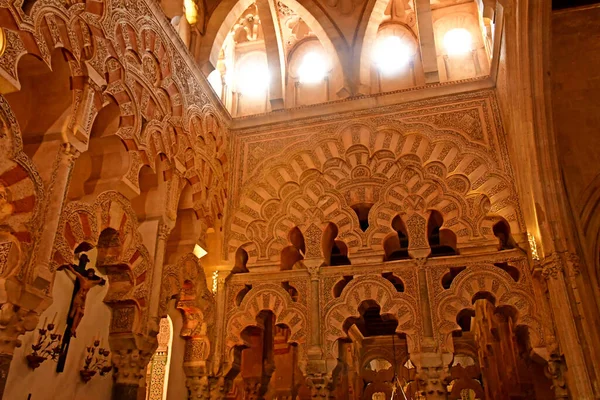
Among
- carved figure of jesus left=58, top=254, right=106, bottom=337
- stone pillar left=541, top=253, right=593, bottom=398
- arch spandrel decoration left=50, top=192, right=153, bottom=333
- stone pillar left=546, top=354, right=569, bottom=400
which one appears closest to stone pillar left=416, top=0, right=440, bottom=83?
stone pillar left=541, top=253, right=593, bottom=398

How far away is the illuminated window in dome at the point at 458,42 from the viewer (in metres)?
8.84

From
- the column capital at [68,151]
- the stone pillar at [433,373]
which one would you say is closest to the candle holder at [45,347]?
the column capital at [68,151]

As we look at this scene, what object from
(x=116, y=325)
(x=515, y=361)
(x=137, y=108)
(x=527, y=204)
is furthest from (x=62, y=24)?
(x=515, y=361)

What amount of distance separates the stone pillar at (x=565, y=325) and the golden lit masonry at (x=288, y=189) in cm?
2

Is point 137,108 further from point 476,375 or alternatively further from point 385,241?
point 476,375

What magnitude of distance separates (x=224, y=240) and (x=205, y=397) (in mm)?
2345

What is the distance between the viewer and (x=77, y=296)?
572 cm

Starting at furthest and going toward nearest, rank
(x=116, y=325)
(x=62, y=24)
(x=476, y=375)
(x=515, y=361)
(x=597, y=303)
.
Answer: (x=476, y=375), (x=515, y=361), (x=597, y=303), (x=116, y=325), (x=62, y=24)

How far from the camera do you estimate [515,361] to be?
29.8 ft

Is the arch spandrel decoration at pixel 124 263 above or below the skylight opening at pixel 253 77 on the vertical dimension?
below

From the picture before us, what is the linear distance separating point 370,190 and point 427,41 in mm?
2670

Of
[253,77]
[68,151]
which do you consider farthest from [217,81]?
[68,151]

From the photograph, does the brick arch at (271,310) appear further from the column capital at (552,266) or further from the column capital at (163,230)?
the column capital at (552,266)

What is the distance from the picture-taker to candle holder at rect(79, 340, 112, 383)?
5.67 metres
